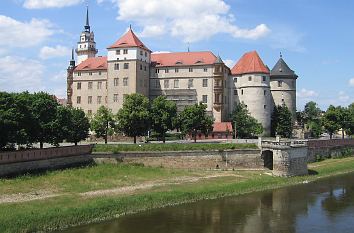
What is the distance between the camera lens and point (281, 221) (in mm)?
37406

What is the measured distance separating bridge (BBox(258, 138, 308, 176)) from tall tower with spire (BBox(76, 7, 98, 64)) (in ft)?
262

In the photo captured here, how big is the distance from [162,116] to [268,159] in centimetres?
1774

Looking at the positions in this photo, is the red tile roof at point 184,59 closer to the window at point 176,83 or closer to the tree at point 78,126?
the window at point 176,83

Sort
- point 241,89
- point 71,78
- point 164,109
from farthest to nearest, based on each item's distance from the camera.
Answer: point 71,78, point 241,89, point 164,109

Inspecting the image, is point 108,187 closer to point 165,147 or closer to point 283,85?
point 165,147

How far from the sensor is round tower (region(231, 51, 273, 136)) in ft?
312

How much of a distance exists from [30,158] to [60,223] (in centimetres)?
1767

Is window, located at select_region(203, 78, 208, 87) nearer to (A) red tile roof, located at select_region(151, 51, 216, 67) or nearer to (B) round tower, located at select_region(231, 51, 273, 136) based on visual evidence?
(A) red tile roof, located at select_region(151, 51, 216, 67)

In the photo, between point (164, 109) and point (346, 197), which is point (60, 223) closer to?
point (346, 197)

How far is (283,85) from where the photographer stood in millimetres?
102875

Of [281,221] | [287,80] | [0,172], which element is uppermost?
[287,80]

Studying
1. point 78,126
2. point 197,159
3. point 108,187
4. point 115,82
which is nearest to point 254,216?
point 108,187

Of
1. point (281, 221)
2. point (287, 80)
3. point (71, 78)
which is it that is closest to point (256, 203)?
point (281, 221)

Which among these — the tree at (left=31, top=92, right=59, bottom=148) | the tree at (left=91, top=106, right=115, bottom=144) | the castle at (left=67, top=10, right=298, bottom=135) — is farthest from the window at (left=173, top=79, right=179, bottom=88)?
the tree at (left=31, top=92, right=59, bottom=148)
